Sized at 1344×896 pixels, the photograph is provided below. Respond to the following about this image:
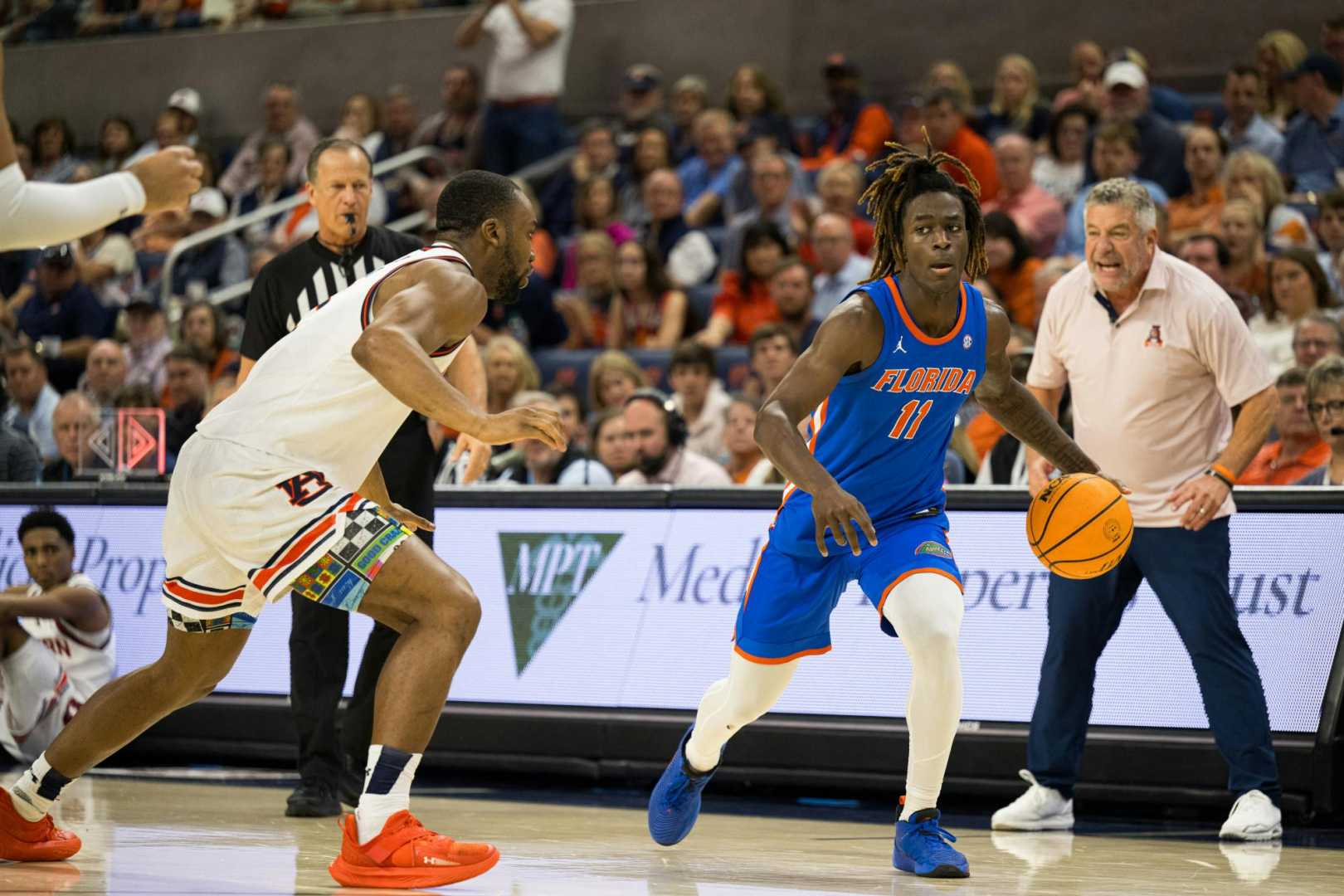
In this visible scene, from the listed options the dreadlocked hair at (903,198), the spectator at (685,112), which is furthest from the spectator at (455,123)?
the dreadlocked hair at (903,198)

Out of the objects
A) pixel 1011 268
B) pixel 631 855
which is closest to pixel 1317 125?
pixel 1011 268

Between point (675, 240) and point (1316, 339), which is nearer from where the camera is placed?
point (1316, 339)

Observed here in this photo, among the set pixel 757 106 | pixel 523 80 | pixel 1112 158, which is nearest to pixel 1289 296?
pixel 1112 158

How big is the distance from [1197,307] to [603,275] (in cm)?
658

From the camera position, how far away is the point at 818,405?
18.1 ft

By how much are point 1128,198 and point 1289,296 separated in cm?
331

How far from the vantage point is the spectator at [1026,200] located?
1181 cm

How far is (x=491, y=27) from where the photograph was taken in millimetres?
14797

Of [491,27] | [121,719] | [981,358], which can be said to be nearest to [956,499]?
[981,358]

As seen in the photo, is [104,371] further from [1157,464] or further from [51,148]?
[1157,464]

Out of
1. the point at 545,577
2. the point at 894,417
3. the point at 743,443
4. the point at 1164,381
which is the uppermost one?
the point at 894,417

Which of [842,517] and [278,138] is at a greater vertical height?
[842,517]

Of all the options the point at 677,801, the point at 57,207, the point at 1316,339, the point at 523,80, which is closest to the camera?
the point at 57,207

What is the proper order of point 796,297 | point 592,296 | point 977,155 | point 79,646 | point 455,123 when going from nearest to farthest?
point 79,646
point 796,297
point 977,155
point 592,296
point 455,123
